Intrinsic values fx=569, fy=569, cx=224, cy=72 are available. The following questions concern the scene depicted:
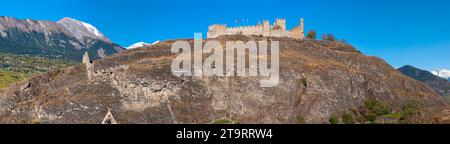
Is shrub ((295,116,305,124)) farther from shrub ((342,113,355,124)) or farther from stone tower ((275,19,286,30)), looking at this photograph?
stone tower ((275,19,286,30))

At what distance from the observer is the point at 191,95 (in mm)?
131250

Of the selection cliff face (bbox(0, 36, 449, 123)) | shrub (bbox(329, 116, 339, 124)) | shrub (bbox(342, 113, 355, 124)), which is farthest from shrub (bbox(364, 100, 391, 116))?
shrub (bbox(329, 116, 339, 124))

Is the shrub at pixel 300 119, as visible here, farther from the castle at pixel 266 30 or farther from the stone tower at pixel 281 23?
the stone tower at pixel 281 23

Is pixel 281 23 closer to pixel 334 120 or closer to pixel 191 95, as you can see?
pixel 191 95

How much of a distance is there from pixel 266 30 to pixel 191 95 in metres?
58.1

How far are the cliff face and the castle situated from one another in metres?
32.6

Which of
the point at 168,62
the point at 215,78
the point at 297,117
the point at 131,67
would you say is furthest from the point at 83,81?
the point at 297,117

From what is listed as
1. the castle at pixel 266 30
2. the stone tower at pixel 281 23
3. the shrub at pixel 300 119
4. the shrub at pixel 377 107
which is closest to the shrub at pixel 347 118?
the shrub at pixel 377 107

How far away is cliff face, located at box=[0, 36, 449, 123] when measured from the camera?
12494 cm

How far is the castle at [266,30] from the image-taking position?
18188cm

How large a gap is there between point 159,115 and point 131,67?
20.7m

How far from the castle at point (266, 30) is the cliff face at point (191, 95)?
1283 inches
